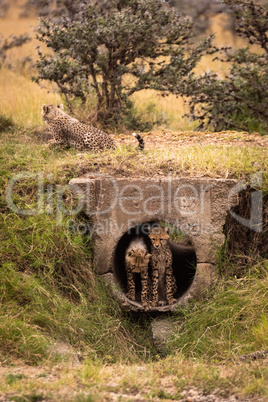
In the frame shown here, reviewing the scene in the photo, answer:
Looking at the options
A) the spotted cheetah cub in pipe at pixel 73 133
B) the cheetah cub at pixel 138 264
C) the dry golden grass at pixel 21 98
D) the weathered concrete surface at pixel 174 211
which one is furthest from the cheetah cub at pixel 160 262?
the dry golden grass at pixel 21 98

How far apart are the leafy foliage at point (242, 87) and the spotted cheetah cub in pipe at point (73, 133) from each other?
299 centimetres

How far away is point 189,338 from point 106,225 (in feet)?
5.33

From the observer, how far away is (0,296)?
16.9 ft

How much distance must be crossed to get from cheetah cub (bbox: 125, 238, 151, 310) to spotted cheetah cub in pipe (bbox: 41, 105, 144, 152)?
208 cm

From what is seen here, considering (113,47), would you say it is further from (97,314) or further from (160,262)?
(97,314)

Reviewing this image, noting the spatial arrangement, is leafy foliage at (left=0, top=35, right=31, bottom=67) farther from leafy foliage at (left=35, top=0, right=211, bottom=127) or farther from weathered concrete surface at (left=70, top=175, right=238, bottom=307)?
weathered concrete surface at (left=70, top=175, right=238, bottom=307)

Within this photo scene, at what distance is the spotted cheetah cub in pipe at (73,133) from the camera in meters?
7.69

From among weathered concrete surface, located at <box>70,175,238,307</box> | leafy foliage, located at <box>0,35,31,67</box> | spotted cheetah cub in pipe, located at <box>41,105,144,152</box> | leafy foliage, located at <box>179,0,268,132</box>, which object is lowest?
weathered concrete surface, located at <box>70,175,238,307</box>

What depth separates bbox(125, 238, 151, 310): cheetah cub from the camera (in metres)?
6.01

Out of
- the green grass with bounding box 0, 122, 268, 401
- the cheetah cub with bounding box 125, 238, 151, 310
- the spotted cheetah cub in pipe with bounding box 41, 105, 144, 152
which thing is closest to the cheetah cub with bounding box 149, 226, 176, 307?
Answer: the cheetah cub with bounding box 125, 238, 151, 310

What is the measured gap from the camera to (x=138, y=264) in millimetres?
6062

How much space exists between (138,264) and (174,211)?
0.77 metres

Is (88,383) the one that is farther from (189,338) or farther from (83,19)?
(83,19)

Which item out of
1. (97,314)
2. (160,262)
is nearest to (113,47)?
(160,262)
